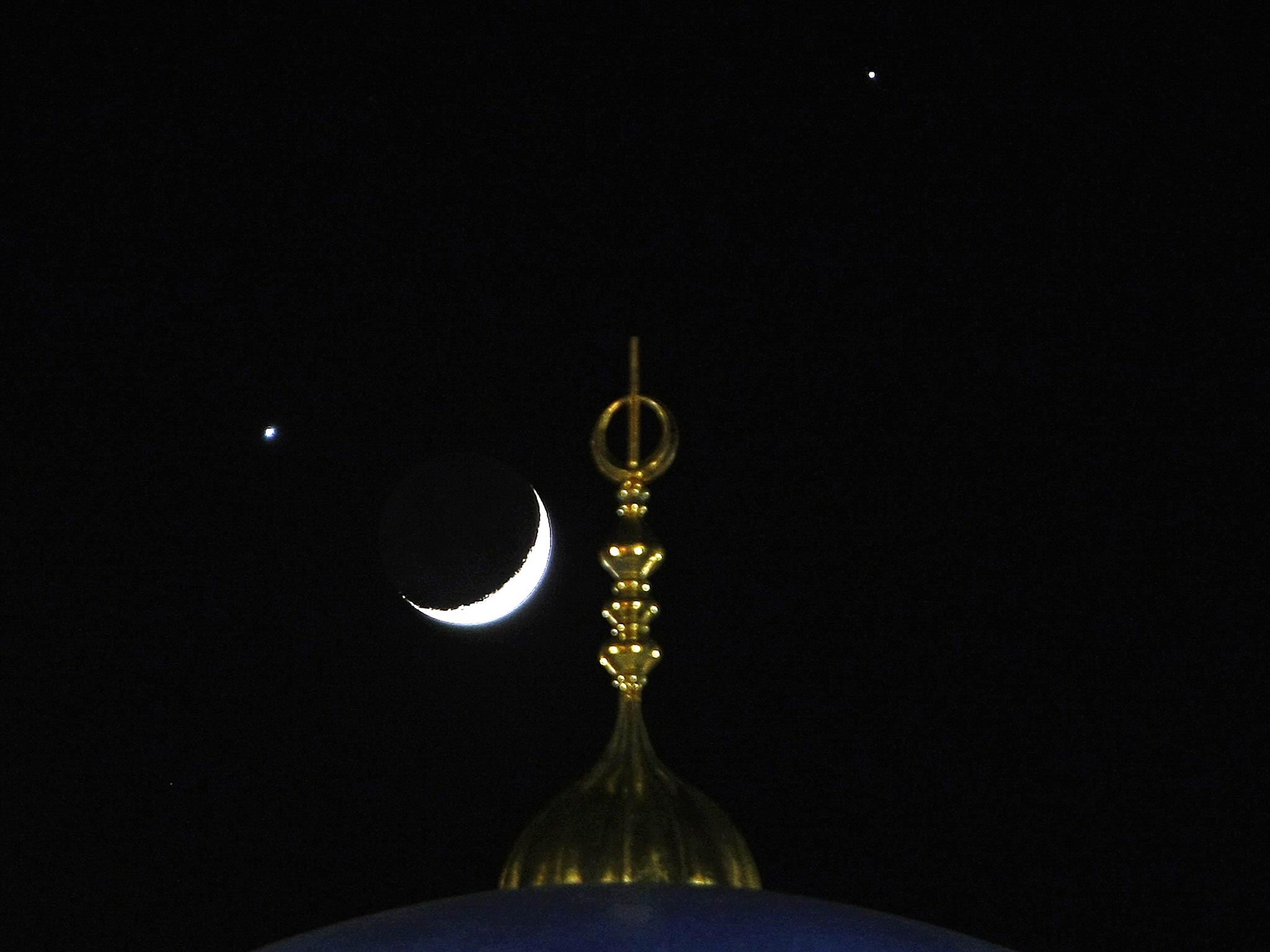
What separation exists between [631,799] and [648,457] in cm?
95

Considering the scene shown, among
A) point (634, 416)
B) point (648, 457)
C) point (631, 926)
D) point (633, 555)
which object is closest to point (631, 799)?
point (633, 555)

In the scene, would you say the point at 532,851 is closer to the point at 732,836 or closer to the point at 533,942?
the point at 732,836

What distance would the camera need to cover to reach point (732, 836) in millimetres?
6926

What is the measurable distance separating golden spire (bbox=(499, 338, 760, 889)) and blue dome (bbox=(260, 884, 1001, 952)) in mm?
714

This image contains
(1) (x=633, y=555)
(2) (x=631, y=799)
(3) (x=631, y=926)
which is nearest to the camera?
(3) (x=631, y=926)

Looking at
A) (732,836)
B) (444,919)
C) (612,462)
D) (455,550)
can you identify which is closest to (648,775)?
(732,836)

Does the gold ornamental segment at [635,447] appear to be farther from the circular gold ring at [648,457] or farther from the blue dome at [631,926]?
the blue dome at [631,926]

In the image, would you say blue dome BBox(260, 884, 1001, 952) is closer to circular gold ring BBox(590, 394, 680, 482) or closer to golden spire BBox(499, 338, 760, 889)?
golden spire BBox(499, 338, 760, 889)

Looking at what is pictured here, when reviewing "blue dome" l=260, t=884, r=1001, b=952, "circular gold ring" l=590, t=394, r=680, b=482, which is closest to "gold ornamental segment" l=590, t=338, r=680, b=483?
"circular gold ring" l=590, t=394, r=680, b=482

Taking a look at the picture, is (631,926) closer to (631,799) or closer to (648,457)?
(631,799)

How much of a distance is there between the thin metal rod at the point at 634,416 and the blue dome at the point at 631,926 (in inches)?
68.2

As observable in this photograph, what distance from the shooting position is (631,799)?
6906mm

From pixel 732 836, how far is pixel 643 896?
1204mm

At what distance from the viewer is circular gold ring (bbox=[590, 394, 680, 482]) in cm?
734
